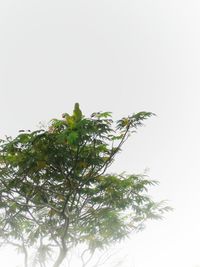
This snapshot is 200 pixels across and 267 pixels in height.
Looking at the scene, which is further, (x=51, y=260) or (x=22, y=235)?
(x=51, y=260)

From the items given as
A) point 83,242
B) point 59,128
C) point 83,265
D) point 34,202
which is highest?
point 59,128

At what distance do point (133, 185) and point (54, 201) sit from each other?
127 inches

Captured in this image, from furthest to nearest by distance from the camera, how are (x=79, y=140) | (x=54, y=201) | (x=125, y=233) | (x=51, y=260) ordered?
(x=51, y=260) < (x=125, y=233) < (x=54, y=201) < (x=79, y=140)

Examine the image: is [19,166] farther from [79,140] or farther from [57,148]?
[79,140]

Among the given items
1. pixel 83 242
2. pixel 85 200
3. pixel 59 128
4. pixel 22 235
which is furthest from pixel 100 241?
pixel 59 128

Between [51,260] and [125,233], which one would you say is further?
[51,260]

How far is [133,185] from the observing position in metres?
10.9

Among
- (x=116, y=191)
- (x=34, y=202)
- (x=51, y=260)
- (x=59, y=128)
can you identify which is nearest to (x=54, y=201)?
(x=34, y=202)

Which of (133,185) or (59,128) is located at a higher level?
(59,128)

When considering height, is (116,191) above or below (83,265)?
above

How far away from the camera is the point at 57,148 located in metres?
8.73

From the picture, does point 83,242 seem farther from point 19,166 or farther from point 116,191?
point 19,166

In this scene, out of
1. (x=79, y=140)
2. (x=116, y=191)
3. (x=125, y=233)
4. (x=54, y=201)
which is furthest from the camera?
(x=125, y=233)

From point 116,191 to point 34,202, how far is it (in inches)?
121
